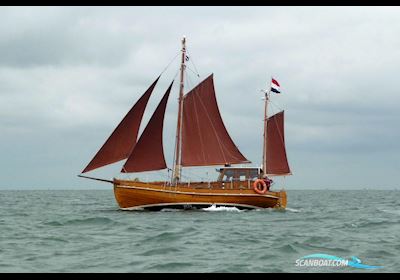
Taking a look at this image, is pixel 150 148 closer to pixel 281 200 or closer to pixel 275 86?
pixel 281 200

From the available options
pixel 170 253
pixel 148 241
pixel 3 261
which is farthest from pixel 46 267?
pixel 148 241

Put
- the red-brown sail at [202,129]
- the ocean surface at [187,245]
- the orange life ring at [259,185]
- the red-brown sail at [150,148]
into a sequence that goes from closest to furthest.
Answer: the ocean surface at [187,245] → the red-brown sail at [150,148] → the red-brown sail at [202,129] → the orange life ring at [259,185]

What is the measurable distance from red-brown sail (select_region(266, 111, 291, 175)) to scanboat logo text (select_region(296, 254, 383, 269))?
3068 cm

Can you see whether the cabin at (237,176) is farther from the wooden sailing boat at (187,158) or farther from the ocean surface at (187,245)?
the ocean surface at (187,245)

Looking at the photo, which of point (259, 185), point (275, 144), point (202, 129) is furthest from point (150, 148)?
point (275, 144)

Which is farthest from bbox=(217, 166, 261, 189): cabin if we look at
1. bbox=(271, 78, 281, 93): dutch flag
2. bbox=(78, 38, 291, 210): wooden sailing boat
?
bbox=(271, 78, 281, 93): dutch flag

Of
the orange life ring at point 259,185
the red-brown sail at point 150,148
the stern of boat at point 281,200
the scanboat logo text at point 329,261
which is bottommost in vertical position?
the scanboat logo text at point 329,261

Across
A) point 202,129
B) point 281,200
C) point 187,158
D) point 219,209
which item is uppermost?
point 202,129

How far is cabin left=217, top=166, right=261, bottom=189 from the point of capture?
46250 millimetres

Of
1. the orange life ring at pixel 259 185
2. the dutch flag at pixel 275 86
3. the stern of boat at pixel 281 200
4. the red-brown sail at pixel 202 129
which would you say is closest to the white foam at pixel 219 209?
the orange life ring at pixel 259 185

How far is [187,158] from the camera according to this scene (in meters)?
45.1

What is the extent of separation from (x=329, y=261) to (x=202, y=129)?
26.4 m

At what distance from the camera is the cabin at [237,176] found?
152ft

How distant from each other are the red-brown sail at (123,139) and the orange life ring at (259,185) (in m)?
10.2
